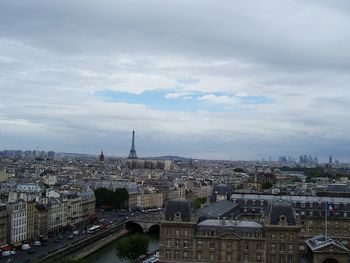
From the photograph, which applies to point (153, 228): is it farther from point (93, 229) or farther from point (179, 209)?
point (179, 209)

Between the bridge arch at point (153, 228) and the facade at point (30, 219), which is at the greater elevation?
the facade at point (30, 219)

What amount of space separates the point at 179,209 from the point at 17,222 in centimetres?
2836

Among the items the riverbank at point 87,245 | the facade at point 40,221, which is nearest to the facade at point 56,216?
the facade at point 40,221

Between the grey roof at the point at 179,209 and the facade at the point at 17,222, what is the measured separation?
26.1 meters

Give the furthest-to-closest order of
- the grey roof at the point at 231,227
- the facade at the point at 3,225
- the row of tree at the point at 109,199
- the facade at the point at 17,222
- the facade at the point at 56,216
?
the row of tree at the point at 109,199 → the facade at the point at 56,216 → the facade at the point at 17,222 → the facade at the point at 3,225 → the grey roof at the point at 231,227

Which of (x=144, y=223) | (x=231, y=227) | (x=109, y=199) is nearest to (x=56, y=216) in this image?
(x=144, y=223)

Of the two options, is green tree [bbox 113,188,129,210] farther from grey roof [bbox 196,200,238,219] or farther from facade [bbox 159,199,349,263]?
facade [bbox 159,199,349,263]

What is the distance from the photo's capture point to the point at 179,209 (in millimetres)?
66562

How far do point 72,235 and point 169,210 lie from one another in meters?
33.3

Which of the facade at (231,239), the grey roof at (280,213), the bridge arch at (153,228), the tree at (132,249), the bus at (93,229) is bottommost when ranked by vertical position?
the bridge arch at (153,228)

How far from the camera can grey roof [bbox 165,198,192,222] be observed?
2596 inches

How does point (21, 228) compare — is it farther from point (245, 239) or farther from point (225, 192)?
point (225, 192)

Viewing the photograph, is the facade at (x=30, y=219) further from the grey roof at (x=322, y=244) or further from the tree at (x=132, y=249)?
the grey roof at (x=322, y=244)

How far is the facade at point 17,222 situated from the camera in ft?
269
